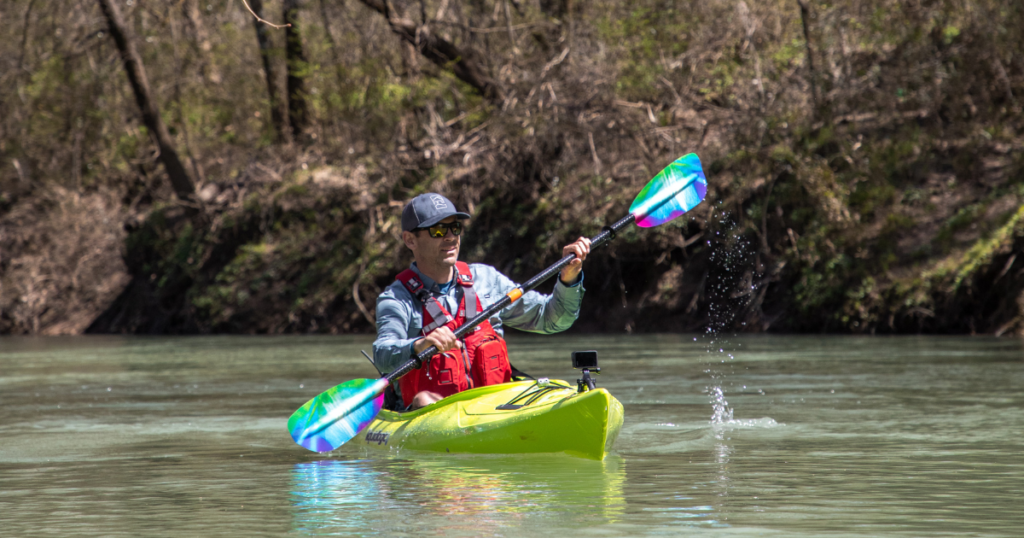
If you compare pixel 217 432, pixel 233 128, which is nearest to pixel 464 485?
pixel 217 432

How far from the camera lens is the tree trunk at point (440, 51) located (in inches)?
658

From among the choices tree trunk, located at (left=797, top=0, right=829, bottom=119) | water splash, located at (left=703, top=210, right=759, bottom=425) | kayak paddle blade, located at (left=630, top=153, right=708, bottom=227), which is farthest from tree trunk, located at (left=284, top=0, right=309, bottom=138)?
kayak paddle blade, located at (left=630, top=153, right=708, bottom=227)

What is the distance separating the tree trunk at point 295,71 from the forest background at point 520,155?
0.21ft

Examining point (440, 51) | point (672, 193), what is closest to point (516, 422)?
point (672, 193)

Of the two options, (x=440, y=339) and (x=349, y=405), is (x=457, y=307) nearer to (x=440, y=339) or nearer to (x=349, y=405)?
(x=440, y=339)

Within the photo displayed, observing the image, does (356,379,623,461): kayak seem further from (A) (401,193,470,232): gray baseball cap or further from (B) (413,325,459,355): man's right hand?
(A) (401,193,470,232): gray baseball cap

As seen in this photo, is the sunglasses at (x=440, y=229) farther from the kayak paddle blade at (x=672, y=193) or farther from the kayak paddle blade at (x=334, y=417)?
the kayak paddle blade at (x=672, y=193)

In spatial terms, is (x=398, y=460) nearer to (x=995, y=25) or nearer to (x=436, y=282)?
(x=436, y=282)

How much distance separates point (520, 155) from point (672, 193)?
1025cm

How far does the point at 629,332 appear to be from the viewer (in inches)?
581

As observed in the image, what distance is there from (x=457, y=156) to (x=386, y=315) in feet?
40.1

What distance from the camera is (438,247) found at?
504 cm

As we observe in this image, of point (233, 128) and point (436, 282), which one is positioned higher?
point (233, 128)

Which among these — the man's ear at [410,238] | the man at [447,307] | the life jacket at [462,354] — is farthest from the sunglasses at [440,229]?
the life jacket at [462,354]
